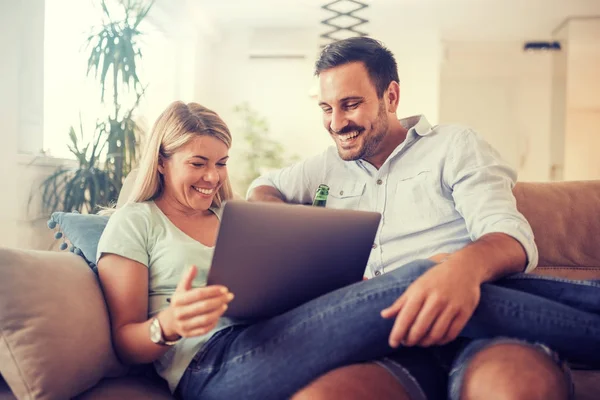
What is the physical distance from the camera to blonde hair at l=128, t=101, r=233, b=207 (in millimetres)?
1300

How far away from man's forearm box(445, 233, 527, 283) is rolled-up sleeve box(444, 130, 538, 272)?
0.03 metres

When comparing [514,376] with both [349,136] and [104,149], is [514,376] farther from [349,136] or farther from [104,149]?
[104,149]

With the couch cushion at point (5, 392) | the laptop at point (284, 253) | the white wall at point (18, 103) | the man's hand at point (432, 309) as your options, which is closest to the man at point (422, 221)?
the man's hand at point (432, 309)

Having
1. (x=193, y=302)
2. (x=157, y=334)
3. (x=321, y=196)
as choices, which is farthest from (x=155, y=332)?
(x=321, y=196)

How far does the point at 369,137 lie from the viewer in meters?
1.53

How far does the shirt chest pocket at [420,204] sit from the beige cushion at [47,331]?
783 mm

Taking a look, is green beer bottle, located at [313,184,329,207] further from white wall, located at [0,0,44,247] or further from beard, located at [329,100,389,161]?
white wall, located at [0,0,44,247]

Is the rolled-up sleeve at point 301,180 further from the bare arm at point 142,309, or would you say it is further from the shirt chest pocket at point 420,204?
the bare arm at point 142,309

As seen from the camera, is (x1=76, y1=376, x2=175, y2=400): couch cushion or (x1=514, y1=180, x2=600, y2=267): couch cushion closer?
(x1=76, y1=376, x2=175, y2=400): couch cushion

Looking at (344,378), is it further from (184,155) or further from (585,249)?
(585,249)

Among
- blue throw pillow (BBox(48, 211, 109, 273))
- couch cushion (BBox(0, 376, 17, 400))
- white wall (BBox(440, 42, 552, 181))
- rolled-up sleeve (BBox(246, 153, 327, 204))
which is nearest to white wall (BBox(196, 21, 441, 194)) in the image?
white wall (BBox(440, 42, 552, 181))

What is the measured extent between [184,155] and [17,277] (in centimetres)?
47

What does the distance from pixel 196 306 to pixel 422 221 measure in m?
0.76

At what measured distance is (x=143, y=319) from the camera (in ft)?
3.61
